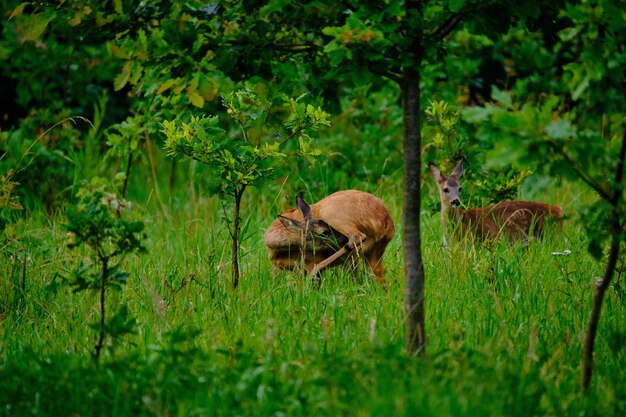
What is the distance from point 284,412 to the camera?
3414mm

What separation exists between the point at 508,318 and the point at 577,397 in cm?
100

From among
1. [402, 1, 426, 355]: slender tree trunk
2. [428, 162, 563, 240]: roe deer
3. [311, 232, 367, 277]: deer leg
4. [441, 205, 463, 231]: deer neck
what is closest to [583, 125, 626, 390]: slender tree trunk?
[402, 1, 426, 355]: slender tree trunk

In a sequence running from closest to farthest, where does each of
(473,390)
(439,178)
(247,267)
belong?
(473,390) → (247,267) → (439,178)

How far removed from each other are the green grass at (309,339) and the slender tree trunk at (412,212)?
15 cm

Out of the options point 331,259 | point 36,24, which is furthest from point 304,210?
point 36,24

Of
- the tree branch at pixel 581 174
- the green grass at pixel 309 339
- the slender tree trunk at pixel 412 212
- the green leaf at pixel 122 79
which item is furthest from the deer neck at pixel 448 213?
the green leaf at pixel 122 79

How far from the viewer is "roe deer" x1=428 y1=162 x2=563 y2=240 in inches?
271

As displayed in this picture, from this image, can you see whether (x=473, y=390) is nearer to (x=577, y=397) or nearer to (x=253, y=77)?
(x=577, y=397)

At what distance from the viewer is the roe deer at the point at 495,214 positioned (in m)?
6.88

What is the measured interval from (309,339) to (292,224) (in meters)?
1.38

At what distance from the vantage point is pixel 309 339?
170 inches

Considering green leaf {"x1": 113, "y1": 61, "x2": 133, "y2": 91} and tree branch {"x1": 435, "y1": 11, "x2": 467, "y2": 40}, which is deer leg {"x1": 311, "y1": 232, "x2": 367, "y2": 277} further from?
green leaf {"x1": 113, "y1": 61, "x2": 133, "y2": 91}

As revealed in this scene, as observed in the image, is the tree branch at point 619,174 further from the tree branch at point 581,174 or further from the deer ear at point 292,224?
the deer ear at point 292,224

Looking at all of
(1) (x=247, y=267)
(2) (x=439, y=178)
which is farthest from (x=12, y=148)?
(2) (x=439, y=178)
